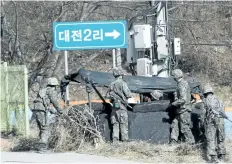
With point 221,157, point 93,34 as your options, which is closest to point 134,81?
point 93,34

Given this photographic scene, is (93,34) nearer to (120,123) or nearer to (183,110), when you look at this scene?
(120,123)

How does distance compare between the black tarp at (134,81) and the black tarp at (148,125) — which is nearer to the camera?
the black tarp at (148,125)

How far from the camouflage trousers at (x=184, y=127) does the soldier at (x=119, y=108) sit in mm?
1013

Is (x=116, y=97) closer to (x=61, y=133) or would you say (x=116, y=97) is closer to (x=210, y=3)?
(x=61, y=133)

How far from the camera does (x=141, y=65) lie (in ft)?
56.7

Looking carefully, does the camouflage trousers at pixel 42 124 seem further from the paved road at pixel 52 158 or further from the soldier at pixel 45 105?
the paved road at pixel 52 158

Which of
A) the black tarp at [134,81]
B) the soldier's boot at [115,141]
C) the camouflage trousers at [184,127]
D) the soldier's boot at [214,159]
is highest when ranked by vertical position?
the black tarp at [134,81]

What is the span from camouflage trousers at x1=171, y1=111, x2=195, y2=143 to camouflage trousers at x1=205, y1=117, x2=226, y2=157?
0.88m

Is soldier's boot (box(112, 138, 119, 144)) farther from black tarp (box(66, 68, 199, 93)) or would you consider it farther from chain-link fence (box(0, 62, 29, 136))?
chain-link fence (box(0, 62, 29, 136))

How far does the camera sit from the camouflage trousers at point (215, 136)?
12.2 metres

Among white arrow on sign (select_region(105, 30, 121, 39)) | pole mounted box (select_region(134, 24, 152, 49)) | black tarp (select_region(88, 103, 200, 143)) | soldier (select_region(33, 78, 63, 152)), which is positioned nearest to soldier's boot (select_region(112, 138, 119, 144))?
black tarp (select_region(88, 103, 200, 143))

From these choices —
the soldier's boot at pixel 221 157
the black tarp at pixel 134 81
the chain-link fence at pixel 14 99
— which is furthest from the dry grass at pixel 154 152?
the chain-link fence at pixel 14 99

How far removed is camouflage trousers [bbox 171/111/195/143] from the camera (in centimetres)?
1320

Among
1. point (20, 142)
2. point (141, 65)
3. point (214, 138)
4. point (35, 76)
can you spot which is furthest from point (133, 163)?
point (35, 76)
